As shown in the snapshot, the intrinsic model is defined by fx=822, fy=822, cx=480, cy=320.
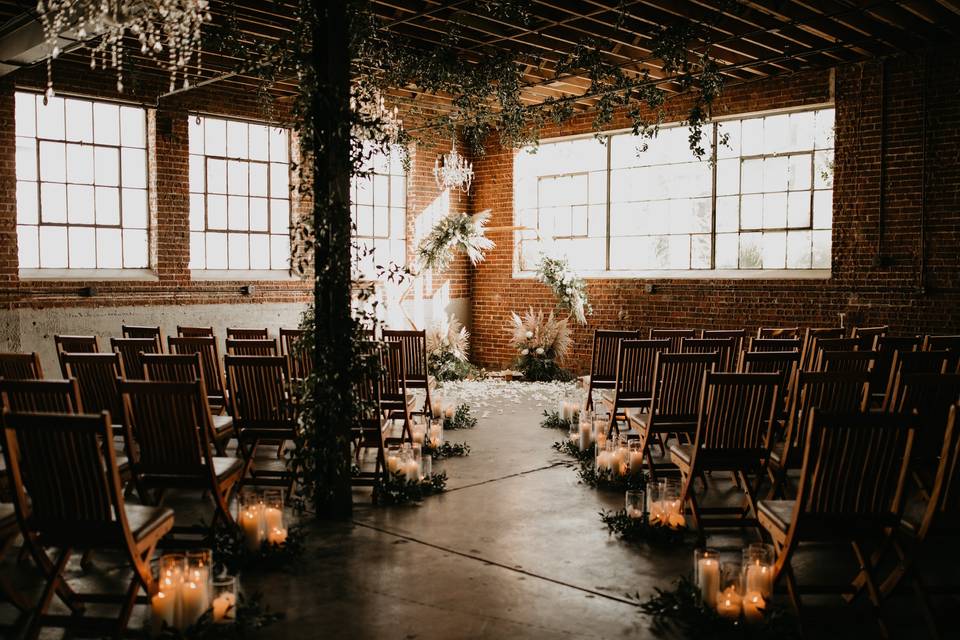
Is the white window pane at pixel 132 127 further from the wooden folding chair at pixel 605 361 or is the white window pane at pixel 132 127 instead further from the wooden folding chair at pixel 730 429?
the wooden folding chair at pixel 730 429

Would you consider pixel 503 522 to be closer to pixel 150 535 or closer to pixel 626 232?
pixel 150 535

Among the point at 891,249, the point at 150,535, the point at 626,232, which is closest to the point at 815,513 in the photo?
the point at 150,535

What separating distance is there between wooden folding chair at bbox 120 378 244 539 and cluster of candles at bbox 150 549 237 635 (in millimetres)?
887

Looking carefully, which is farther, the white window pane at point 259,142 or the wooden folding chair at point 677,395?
the white window pane at point 259,142

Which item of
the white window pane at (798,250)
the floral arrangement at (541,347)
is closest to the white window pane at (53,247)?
the floral arrangement at (541,347)

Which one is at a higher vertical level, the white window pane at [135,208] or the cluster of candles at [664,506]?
the white window pane at [135,208]

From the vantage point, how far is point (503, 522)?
5.25 m

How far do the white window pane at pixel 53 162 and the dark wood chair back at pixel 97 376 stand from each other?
5.60 meters

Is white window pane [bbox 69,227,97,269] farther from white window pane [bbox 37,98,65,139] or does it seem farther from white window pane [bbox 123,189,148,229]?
white window pane [bbox 37,98,65,139]

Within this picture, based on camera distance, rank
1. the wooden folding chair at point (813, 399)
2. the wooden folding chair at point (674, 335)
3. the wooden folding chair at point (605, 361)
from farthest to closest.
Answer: the wooden folding chair at point (605, 361)
the wooden folding chair at point (674, 335)
the wooden folding chair at point (813, 399)

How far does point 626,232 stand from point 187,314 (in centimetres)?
677

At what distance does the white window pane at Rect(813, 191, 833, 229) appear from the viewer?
10914mm

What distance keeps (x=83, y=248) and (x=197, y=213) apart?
5.52 ft

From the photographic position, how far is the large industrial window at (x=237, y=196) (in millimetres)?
11633
